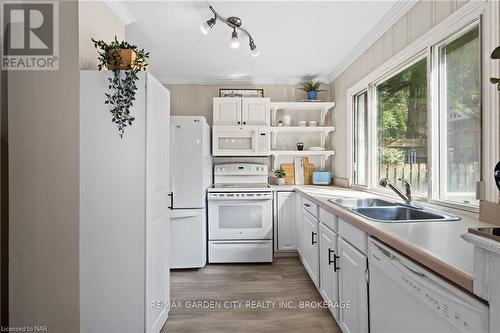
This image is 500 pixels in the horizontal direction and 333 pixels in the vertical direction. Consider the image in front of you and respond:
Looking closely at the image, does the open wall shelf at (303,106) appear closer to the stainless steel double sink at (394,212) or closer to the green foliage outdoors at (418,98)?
the green foliage outdoors at (418,98)

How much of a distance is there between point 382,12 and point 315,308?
258cm

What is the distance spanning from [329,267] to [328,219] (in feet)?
1.21

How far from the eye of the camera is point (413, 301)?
105 cm

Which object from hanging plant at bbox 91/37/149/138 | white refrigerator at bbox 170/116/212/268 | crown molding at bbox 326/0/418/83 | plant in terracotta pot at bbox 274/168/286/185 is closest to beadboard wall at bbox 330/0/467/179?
crown molding at bbox 326/0/418/83

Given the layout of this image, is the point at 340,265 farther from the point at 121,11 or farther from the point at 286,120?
the point at 121,11

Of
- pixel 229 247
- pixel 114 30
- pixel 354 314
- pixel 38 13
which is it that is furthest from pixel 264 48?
pixel 354 314

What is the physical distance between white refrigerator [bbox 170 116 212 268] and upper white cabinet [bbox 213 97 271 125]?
2.11ft

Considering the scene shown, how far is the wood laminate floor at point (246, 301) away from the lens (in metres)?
2.06

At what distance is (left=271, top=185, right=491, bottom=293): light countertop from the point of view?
82cm

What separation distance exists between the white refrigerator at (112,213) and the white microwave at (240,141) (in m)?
1.93

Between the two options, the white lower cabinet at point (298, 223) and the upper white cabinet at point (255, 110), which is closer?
the white lower cabinet at point (298, 223)

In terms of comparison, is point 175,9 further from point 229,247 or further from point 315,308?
point 315,308

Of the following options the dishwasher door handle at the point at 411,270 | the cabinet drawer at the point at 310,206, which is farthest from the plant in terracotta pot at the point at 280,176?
the dishwasher door handle at the point at 411,270

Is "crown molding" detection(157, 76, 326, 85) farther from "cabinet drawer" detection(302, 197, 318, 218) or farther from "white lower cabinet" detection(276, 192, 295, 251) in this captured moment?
"cabinet drawer" detection(302, 197, 318, 218)
